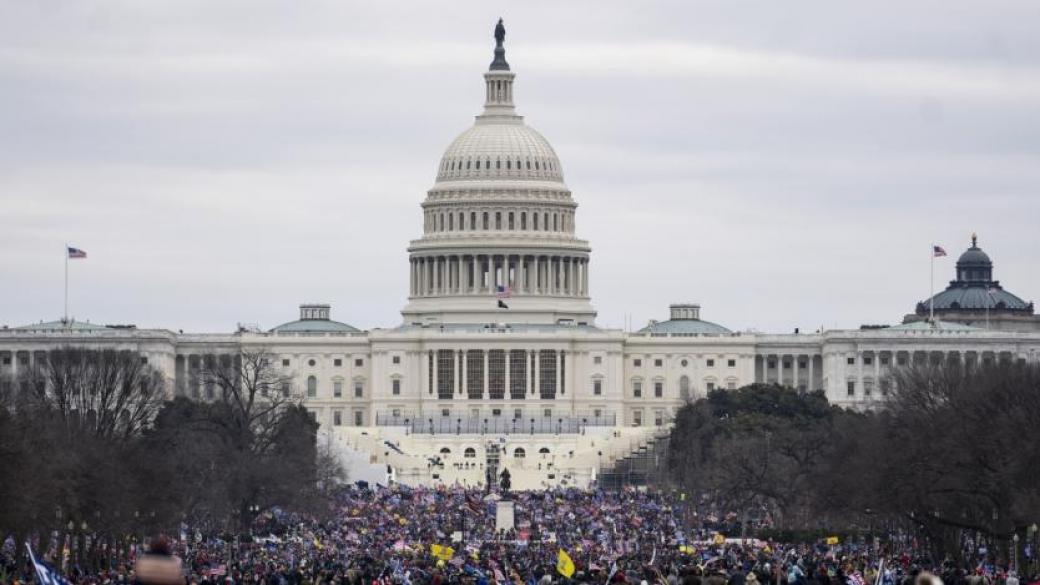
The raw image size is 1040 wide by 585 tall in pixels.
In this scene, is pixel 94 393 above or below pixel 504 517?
above

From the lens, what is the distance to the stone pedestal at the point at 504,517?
135 m

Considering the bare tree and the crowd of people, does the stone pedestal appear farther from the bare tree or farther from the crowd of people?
the bare tree

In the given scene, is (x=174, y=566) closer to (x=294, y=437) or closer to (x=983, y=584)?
(x=983, y=584)

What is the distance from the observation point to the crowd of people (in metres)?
77.8

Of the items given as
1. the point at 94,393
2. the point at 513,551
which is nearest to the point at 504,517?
the point at 94,393

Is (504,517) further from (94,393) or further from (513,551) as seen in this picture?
(513,551)

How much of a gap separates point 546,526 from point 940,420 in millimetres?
25748

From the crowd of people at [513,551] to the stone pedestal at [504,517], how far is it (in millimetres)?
670

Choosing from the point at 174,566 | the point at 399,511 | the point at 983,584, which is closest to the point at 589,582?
the point at 983,584

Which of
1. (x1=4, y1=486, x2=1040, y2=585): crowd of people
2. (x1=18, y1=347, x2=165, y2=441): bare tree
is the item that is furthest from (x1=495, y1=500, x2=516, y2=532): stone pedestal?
(x1=18, y1=347, x2=165, y2=441): bare tree

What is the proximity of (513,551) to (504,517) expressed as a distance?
97.7 ft

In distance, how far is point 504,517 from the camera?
137 m

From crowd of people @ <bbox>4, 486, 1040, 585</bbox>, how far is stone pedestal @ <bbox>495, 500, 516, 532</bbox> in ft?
2.20

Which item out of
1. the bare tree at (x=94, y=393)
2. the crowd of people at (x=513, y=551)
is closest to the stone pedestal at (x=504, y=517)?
the crowd of people at (x=513, y=551)
